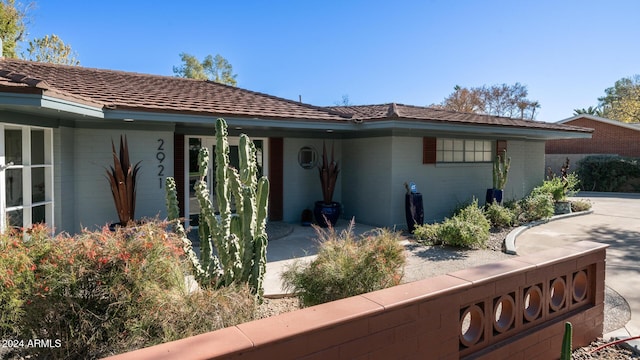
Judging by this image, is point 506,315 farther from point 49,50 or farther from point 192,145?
point 49,50

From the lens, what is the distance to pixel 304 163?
11.6 m

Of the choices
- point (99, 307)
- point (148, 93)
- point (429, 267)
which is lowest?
point (429, 267)

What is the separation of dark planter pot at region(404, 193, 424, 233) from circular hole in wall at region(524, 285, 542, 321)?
6.21 metres

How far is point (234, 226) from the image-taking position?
444cm

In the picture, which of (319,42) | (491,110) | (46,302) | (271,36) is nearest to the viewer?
(46,302)

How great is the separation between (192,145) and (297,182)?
316 cm

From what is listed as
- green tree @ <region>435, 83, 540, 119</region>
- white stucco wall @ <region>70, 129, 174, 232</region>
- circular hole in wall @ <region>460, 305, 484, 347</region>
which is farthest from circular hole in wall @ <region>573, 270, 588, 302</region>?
green tree @ <region>435, 83, 540, 119</region>

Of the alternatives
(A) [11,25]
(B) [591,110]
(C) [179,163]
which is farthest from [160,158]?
(B) [591,110]

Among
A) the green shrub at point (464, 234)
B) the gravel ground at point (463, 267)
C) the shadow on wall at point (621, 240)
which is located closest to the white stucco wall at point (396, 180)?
the gravel ground at point (463, 267)

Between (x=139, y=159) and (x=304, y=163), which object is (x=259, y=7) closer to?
(x=304, y=163)

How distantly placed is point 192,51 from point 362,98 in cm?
2022

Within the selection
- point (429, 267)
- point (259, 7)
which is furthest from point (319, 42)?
point (429, 267)

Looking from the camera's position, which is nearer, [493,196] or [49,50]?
[493,196]

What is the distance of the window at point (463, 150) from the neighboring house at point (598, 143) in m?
16.2
